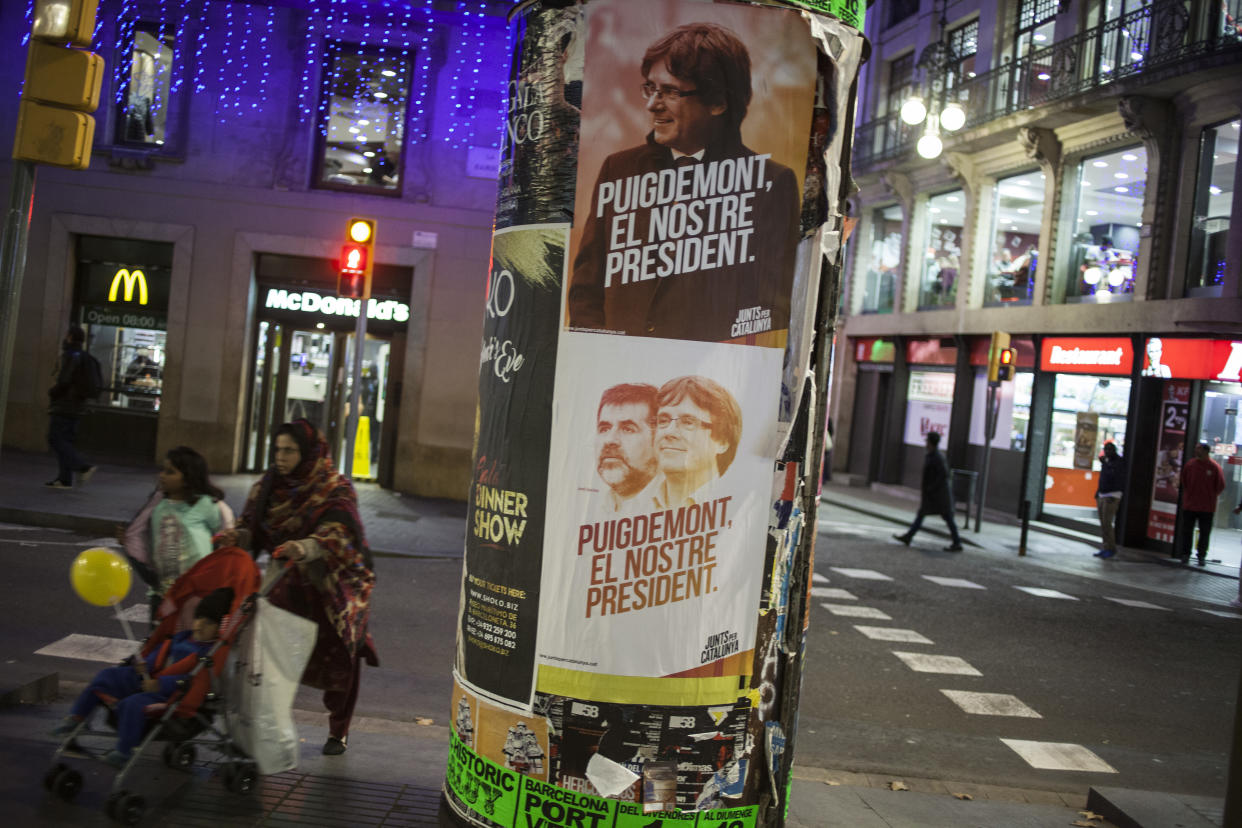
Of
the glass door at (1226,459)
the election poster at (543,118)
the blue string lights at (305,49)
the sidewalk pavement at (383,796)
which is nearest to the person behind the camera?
the election poster at (543,118)

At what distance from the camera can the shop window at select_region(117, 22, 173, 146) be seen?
55.5 ft

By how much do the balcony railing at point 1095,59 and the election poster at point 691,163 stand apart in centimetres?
1686

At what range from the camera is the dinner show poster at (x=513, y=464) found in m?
3.61

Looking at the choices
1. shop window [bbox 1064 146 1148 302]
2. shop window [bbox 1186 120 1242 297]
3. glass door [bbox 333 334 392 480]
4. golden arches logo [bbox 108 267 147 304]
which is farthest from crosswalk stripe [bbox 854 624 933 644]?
golden arches logo [bbox 108 267 147 304]

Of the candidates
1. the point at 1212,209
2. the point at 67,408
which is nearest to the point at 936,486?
the point at 1212,209

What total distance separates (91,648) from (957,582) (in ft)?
33.3


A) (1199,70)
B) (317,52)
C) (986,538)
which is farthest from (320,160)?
(1199,70)

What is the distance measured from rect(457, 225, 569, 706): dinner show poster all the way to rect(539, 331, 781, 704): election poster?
0.11 meters

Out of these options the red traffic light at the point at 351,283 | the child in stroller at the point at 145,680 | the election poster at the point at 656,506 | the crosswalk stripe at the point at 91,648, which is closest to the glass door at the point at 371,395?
the red traffic light at the point at 351,283

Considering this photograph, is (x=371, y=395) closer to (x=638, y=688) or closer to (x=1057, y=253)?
(x=1057, y=253)

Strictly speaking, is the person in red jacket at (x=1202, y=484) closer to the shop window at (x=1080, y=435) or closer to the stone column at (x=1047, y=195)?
the shop window at (x=1080, y=435)

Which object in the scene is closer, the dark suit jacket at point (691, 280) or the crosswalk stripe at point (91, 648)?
the dark suit jacket at point (691, 280)

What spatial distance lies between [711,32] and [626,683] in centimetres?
210

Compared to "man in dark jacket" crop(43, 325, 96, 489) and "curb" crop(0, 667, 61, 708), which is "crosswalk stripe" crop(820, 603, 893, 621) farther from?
"man in dark jacket" crop(43, 325, 96, 489)
